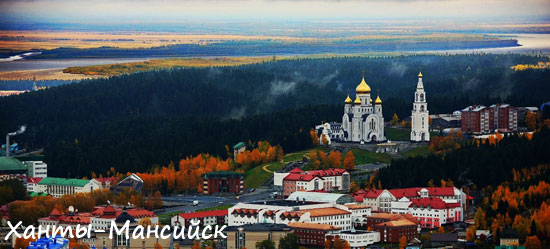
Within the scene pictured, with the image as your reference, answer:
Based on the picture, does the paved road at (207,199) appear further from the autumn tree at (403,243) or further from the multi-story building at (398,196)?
the autumn tree at (403,243)

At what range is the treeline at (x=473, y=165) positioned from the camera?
73.9 meters

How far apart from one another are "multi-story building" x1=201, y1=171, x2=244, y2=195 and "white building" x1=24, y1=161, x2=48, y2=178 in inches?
440

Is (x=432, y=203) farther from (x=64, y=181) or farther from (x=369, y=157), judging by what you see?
(x=64, y=181)

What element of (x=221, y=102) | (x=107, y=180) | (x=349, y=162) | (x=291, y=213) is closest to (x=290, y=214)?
(x=291, y=213)

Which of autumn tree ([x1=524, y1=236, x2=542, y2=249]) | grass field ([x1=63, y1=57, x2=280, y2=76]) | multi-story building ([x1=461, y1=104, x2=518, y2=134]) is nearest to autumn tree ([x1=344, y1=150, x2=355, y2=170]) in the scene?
multi-story building ([x1=461, y1=104, x2=518, y2=134])

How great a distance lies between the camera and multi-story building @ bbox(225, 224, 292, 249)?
61.0 metres

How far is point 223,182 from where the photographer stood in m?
81.1

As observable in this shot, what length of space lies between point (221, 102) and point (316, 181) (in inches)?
1635

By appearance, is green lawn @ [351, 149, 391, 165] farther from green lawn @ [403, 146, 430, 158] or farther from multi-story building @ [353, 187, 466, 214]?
multi-story building @ [353, 187, 466, 214]

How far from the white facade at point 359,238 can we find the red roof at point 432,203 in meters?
5.27

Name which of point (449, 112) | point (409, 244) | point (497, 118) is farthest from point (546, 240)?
point (449, 112)

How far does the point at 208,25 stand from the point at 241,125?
13.2 m

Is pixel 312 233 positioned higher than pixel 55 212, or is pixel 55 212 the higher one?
pixel 312 233

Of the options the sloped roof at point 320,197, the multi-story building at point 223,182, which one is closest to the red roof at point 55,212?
the sloped roof at point 320,197
